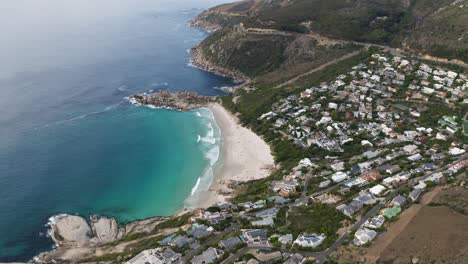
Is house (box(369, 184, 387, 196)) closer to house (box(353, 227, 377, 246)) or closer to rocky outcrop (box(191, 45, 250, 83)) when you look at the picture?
house (box(353, 227, 377, 246))

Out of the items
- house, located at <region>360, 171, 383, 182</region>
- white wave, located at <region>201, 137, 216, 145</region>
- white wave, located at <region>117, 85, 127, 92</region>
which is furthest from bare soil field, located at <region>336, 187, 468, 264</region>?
white wave, located at <region>117, 85, 127, 92</region>

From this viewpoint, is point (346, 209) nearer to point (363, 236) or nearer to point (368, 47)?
point (363, 236)

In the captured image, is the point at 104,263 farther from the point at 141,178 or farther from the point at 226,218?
the point at 141,178

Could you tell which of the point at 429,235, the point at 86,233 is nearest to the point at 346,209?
the point at 429,235

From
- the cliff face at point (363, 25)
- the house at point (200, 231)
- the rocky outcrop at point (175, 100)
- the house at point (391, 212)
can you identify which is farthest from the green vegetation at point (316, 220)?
the cliff face at point (363, 25)

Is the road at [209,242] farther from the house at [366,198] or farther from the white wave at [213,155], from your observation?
the white wave at [213,155]
